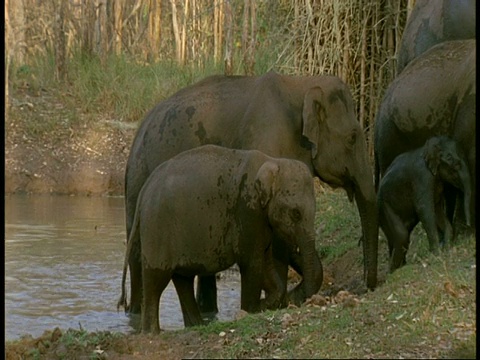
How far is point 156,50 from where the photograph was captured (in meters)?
24.2

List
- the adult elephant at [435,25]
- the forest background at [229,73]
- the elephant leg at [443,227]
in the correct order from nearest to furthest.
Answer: the forest background at [229,73] → the elephant leg at [443,227] → the adult elephant at [435,25]

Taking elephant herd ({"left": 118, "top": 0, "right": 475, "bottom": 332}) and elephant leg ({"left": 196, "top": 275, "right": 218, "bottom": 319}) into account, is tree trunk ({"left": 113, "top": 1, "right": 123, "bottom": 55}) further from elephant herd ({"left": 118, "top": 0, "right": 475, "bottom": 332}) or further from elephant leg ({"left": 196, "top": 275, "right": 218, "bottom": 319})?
elephant leg ({"left": 196, "top": 275, "right": 218, "bottom": 319})

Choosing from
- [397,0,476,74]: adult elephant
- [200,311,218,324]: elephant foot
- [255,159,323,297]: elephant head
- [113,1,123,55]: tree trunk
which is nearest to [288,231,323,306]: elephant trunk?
[255,159,323,297]: elephant head

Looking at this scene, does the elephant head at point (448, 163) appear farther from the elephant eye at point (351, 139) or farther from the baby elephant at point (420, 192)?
the elephant eye at point (351, 139)

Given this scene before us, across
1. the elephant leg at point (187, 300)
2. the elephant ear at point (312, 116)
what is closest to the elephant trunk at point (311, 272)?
the elephant leg at point (187, 300)

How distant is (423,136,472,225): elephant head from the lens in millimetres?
8766

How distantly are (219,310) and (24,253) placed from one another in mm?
3423

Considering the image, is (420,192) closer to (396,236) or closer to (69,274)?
(396,236)

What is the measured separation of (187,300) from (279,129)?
152 centimetres

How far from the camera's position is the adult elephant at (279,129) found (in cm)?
927

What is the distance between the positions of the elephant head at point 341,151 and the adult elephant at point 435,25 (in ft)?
4.87

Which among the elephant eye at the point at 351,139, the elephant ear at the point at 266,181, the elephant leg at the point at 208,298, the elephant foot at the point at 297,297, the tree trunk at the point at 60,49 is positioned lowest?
the elephant leg at the point at 208,298

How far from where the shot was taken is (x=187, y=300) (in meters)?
8.81

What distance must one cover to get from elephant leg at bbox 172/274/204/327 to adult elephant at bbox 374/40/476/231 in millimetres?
1957
